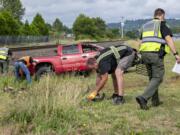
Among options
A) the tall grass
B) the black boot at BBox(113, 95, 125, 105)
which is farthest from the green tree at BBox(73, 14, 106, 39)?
the tall grass

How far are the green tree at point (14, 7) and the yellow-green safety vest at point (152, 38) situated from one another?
117 metres

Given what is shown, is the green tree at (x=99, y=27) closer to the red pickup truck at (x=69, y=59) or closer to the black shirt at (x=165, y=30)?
the red pickup truck at (x=69, y=59)

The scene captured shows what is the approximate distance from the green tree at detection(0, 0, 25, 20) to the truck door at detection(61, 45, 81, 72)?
105231mm

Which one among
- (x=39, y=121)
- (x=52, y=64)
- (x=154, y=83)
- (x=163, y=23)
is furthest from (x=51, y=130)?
(x=52, y=64)

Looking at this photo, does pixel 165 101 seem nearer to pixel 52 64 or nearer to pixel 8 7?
pixel 52 64

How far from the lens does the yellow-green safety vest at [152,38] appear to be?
9234 millimetres

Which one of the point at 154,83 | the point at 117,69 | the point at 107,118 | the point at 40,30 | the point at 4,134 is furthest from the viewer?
the point at 40,30

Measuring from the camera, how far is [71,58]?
795 inches

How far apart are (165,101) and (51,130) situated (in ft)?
13.5

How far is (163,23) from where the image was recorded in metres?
9.24

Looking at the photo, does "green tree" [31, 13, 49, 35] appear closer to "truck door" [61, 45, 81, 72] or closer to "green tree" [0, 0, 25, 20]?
"green tree" [0, 0, 25, 20]

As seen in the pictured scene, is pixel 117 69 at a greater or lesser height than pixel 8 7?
lesser

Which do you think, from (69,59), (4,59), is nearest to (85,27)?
(4,59)

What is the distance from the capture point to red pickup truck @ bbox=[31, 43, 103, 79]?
1983cm
